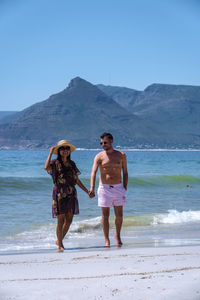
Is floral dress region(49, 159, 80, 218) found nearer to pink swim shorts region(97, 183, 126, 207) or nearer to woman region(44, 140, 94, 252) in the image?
woman region(44, 140, 94, 252)

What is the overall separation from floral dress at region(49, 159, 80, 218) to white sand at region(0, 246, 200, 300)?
37.5 inches

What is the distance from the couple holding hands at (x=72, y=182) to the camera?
5.99 m

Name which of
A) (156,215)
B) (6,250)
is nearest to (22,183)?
(156,215)

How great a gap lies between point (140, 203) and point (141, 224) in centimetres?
376

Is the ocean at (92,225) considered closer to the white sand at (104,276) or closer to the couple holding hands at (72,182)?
the couple holding hands at (72,182)

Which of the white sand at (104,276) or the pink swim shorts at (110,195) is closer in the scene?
the white sand at (104,276)

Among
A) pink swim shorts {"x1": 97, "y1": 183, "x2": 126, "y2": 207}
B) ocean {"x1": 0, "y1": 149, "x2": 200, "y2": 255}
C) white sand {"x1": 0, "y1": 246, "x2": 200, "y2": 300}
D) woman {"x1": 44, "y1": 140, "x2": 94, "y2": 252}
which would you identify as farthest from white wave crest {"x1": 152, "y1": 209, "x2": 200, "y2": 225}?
white sand {"x1": 0, "y1": 246, "x2": 200, "y2": 300}

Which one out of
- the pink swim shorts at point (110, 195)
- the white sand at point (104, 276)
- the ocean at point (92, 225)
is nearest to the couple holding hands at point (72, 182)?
the pink swim shorts at point (110, 195)

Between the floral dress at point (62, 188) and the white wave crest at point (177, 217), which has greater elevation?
the floral dress at point (62, 188)

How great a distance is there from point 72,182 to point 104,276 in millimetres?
2393

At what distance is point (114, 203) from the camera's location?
6.29m

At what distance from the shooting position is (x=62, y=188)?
19.7 feet

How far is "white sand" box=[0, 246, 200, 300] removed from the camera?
3209mm

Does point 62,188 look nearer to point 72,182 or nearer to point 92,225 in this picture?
point 72,182
